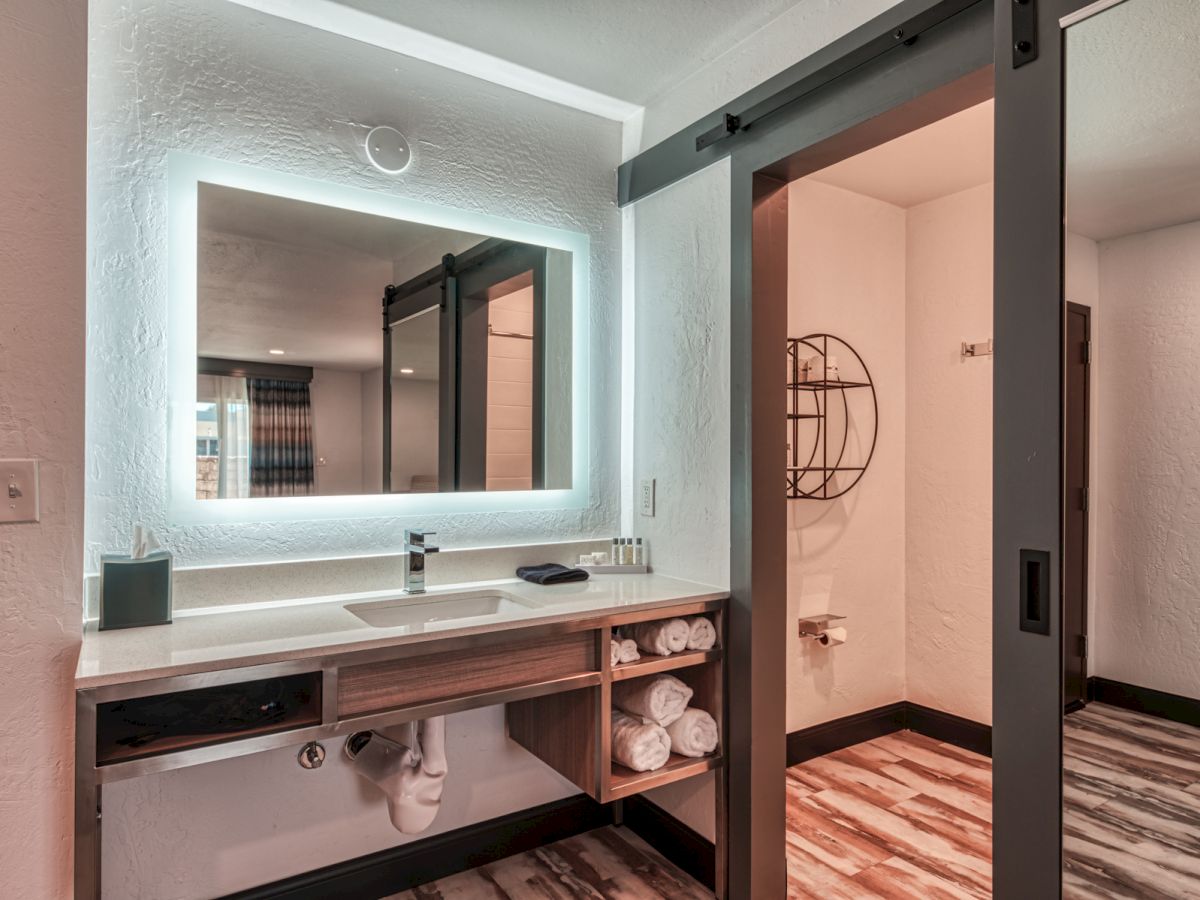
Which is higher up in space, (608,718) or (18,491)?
(18,491)

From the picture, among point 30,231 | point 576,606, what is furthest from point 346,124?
point 576,606

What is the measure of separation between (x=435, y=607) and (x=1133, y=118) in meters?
1.92

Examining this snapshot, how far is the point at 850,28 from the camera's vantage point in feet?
5.86

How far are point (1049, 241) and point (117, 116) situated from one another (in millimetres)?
2105

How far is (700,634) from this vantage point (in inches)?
82.7

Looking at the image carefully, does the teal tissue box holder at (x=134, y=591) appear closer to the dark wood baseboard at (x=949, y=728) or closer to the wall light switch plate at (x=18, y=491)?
the wall light switch plate at (x=18, y=491)

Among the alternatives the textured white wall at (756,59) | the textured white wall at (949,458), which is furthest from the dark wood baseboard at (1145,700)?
the textured white wall at (949,458)

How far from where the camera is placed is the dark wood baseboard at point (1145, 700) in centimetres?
127

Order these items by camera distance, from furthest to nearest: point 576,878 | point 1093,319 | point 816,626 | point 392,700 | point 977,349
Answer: point 977,349 < point 816,626 < point 576,878 < point 392,700 < point 1093,319

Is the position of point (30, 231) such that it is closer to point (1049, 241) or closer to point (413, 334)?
point (413, 334)

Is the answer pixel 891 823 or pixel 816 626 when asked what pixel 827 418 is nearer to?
pixel 816 626

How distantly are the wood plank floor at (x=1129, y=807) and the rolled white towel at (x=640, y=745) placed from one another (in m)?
0.95

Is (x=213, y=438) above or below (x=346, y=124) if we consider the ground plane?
below

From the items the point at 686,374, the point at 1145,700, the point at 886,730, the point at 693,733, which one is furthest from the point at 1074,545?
the point at 886,730
